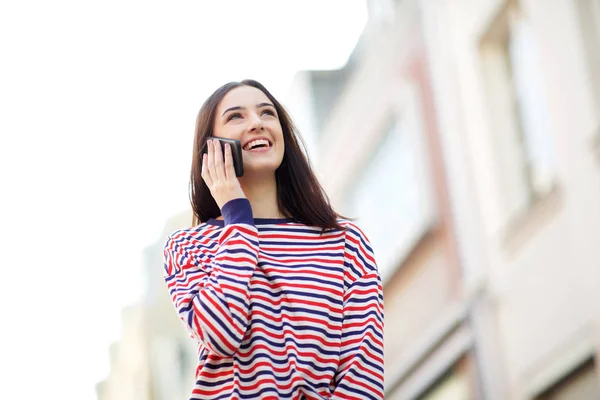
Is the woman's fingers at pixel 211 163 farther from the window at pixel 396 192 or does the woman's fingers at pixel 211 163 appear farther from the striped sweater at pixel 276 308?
the window at pixel 396 192

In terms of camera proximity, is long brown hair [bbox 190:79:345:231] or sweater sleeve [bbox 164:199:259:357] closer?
sweater sleeve [bbox 164:199:259:357]

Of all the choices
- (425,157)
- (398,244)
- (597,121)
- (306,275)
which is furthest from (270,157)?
(398,244)

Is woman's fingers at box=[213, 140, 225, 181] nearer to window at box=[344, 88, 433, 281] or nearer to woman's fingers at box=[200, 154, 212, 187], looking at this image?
woman's fingers at box=[200, 154, 212, 187]

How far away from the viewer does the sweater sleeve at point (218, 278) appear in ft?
9.98

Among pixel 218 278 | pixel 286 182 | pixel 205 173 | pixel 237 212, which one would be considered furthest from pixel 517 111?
pixel 218 278

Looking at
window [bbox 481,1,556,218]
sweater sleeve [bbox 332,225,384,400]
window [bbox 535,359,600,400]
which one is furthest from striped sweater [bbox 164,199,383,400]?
window [bbox 481,1,556,218]

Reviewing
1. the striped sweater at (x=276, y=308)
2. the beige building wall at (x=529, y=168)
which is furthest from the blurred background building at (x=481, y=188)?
the striped sweater at (x=276, y=308)

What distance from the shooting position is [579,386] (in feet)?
32.8

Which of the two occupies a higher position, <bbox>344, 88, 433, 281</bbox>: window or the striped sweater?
<bbox>344, 88, 433, 281</bbox>: window

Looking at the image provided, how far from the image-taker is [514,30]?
1131 cm

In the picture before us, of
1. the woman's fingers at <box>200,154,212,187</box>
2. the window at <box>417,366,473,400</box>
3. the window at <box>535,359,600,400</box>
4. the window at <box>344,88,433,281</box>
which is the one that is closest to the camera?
the woman's fingers at <box>200,154,212,187</box>

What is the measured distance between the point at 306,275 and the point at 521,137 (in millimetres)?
8405

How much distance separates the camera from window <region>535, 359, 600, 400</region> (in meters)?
9.73

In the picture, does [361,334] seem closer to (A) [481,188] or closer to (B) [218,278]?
(B) [218,278]
